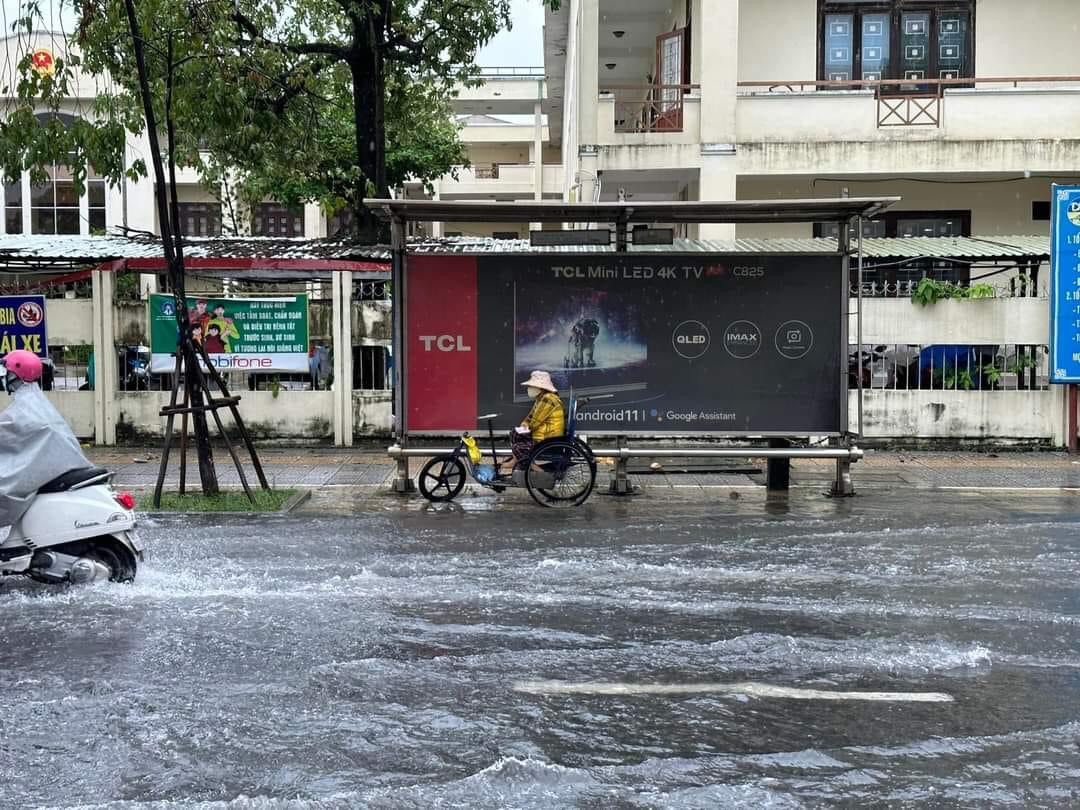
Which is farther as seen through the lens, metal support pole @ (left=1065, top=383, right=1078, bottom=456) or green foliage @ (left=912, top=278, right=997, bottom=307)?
green foliage @ (left=912, top=278, right=997, bottom=307)

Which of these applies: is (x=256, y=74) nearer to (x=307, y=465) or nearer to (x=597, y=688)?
(x=307, y=465)

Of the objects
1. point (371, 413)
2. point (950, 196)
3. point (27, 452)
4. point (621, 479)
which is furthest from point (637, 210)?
point (950, 196)

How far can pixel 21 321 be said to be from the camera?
1656cm

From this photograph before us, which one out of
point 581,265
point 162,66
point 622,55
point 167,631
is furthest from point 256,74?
point 622,55

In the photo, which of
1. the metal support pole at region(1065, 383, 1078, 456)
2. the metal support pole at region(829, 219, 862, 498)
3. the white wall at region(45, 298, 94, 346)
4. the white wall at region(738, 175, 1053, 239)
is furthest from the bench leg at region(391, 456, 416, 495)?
the white wall at region(738, 175, 1053, 239)

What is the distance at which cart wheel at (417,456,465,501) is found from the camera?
504 inches

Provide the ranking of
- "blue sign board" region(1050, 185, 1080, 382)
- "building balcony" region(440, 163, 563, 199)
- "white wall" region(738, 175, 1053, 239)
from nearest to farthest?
"blue sign board" region(1050, 185, 1080, 382)
"white wall" region(738, 175, 1053, 239)
"building balcony" region(440, 163, 563, 199)

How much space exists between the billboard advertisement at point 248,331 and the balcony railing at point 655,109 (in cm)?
713

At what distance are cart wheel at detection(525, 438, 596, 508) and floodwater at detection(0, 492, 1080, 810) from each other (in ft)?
6.99

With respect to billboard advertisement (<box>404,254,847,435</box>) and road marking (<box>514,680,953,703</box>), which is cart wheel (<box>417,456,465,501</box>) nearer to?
billboard advertisement (<box>404,254,847,435</box>)

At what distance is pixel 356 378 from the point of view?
1709 cm

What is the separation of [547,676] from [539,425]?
650 cm

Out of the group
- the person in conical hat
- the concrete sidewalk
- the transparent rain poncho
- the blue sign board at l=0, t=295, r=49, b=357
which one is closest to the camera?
the transparent rain poncho

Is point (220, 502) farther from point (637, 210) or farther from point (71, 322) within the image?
point (71, 322)
